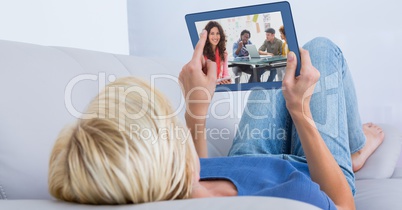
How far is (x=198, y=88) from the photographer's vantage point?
1648mm

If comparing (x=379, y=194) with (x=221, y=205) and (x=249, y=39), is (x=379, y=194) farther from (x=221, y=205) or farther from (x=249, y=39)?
(x=221, y=205)

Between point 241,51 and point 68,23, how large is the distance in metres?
1.68

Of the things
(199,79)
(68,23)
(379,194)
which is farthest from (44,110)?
(68,23)

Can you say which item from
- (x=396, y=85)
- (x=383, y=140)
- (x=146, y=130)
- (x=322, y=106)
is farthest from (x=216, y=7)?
(x=146, y=130)

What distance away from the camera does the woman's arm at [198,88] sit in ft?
5.26

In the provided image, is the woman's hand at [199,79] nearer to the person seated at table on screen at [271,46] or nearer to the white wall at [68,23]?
the person seated at table on screen at [271,46]

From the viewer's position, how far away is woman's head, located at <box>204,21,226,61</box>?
1607mm

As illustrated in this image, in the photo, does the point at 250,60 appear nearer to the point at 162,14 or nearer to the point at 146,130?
the point at 146,130

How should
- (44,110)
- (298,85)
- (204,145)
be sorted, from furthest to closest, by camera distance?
(204,145) → (298,85) → (44,110)

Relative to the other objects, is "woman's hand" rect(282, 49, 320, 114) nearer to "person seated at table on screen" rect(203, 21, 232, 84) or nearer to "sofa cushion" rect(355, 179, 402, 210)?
"person seated at table on screen" rect(203, 21, 232, 84)

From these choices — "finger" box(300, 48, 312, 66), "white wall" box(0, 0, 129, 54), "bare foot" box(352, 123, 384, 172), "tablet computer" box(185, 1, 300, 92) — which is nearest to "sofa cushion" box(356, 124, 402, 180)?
"bare foot" box(352, 123, 384, 172)

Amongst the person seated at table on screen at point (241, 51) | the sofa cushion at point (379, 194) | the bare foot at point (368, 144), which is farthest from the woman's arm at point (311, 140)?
the bare foot at point (368, 144)

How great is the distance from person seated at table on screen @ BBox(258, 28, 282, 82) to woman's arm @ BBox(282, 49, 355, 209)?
0.08 m

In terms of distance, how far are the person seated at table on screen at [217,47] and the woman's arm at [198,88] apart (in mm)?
18
